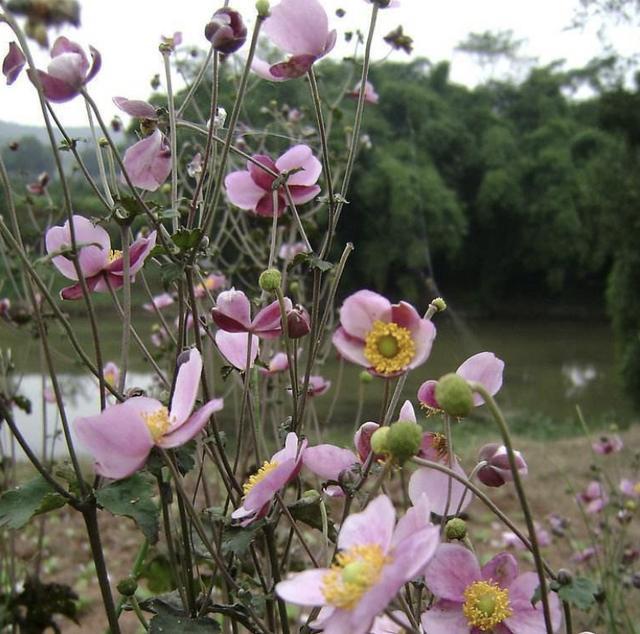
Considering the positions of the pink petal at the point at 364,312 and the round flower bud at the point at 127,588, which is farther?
the round flower bud at the point at 127,588

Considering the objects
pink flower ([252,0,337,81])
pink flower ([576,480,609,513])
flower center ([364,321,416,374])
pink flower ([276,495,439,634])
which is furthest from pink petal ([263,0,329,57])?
pink flower ([576,480,609,513])

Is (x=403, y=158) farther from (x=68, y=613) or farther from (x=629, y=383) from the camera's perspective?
(x=68, y=613)

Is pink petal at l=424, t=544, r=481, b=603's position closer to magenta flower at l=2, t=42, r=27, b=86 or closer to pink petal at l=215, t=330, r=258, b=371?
pink petal at l=215, t=330, r=258, b=371

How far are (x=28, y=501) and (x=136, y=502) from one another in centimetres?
7

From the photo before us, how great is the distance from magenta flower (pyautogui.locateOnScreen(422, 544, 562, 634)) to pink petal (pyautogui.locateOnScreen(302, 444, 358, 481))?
0.07 meters

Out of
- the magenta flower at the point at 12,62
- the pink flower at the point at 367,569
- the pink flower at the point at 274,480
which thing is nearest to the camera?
the pink flower at the point at 367,569

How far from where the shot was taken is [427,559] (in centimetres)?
26

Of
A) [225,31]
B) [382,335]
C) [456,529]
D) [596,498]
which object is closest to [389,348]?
[382,335]

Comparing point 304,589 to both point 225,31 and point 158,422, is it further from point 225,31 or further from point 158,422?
point 225,31

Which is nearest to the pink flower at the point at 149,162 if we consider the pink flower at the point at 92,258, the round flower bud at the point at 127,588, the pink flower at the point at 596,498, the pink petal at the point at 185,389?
the pink flower at the point at 92,258

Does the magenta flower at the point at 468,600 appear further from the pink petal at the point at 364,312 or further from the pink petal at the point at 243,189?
the pink petal at the point at 243,189

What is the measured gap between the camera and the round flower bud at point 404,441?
30cm

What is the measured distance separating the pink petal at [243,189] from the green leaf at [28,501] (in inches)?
9.5

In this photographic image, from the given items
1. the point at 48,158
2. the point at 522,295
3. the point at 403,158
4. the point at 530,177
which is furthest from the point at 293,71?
the point at 530,177
